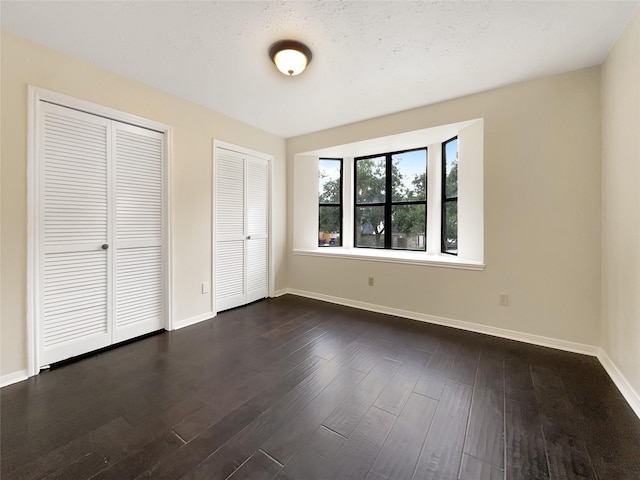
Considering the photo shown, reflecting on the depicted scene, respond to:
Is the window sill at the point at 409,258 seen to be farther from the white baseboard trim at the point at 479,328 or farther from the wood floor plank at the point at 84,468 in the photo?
the wood floor plank at the point at 84,468

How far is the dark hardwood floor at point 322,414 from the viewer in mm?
1300

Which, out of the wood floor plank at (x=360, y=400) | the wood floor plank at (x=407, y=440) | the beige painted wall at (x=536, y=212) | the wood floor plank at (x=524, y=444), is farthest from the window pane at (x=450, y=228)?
the wood floor plank at (x=407, y=440)

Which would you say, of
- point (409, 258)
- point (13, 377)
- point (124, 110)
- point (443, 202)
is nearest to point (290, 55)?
point (124, 110)

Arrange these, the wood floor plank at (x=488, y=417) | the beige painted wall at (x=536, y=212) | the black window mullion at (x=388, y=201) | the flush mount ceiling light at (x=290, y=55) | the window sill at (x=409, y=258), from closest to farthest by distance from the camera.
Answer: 1. the wood floor plank at (x=488, y=417)
2. the flush mount ceiling light at (x=290, y=55)
3. the beige painted wall at (x=536, y=212)
4. the window sill at (x=409, y=258)
5. the black window mullion at (x=388, y=201)

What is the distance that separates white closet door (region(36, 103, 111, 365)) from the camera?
2.12 m

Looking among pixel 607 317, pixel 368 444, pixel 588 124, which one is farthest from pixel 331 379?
pixel 588 124

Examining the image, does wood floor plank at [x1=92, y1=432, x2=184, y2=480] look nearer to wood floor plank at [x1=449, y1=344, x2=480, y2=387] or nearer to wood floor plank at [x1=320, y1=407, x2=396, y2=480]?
wood floor plank at [x1=320, y1=407, x2=396, y2=480]

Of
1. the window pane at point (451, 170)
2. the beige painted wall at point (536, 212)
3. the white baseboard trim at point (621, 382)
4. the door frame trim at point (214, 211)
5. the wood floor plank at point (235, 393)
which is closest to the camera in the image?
the wood floor plank at point (235, 393)

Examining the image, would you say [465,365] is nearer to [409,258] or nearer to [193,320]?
[409,258]

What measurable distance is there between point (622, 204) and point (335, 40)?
7.93 feet

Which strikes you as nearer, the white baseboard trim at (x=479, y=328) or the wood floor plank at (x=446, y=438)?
the wood floor plank at (x=446, y=438)

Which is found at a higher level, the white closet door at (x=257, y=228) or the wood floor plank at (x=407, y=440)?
the white closet door at (x=257, y=228)

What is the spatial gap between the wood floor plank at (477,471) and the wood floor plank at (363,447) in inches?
15.0

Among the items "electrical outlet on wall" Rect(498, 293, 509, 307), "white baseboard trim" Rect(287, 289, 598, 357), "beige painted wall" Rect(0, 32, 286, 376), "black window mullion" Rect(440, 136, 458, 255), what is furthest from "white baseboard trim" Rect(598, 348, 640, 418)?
"beige painted wall" Rect(0, 32, 286, 376)
